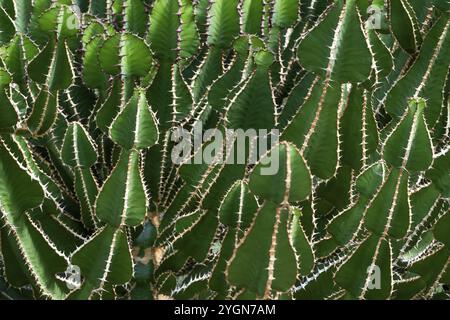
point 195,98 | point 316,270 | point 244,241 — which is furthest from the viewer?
point 195,98

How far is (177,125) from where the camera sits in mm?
1377

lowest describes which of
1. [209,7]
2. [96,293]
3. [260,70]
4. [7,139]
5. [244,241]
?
[96,293]

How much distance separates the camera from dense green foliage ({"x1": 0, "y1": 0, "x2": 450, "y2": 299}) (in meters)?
1.15

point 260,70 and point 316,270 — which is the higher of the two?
point 260,70

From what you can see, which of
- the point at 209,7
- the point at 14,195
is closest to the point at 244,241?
the point at 14,195

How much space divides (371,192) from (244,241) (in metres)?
0.30

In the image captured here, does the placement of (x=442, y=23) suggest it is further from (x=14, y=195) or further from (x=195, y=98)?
(x=14, y=195)

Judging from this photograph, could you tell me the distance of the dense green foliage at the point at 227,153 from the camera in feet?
3.77

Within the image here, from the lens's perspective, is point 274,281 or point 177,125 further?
point 177,125

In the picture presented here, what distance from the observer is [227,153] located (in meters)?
1.25

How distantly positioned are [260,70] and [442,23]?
405mm

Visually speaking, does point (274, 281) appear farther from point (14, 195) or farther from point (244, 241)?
point (14, 195)

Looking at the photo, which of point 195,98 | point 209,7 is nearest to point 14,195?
point 195,98

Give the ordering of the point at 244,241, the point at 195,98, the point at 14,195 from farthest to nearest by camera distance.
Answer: the point at 195,98, the point at 14,195, the point at 244,241
